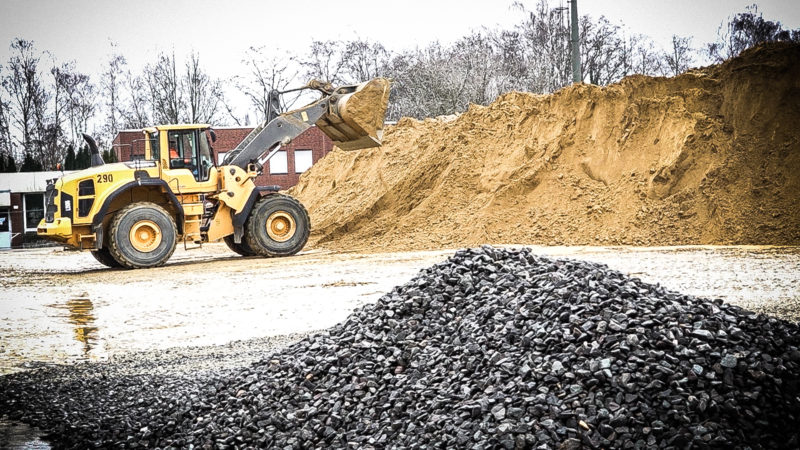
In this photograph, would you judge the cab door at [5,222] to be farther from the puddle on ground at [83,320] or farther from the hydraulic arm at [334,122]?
the puddle on ground at [83,320]

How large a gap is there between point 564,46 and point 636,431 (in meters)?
38.5

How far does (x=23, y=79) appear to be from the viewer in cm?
1331

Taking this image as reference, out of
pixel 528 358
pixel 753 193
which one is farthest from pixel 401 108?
pixel 528 358

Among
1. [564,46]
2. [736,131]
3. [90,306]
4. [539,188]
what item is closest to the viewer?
[90,306]

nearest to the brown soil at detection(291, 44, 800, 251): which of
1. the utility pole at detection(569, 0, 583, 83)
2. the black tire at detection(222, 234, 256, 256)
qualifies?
the utility pole at detection(569, 0, 583, 83)

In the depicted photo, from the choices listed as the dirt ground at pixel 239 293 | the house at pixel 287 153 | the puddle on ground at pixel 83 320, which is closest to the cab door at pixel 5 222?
the house at pixel 287 153

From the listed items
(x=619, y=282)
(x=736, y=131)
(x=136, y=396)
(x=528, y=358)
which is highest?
(x=736, y=131)

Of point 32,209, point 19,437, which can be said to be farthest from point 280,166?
point 19,437

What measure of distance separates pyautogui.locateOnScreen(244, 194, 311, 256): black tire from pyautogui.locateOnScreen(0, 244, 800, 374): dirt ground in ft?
2.00

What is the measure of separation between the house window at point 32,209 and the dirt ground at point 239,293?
962 inches

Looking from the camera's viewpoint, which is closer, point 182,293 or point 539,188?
point 182,293

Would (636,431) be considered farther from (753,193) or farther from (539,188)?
(539,188)

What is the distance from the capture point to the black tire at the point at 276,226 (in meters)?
19.1

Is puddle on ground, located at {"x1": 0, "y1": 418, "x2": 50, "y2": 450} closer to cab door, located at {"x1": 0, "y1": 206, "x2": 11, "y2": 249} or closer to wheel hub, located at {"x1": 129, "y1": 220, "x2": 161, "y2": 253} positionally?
wheel hub, located at {"x1": 129, "y1": 220, "x2": 161, "y2": 253}
